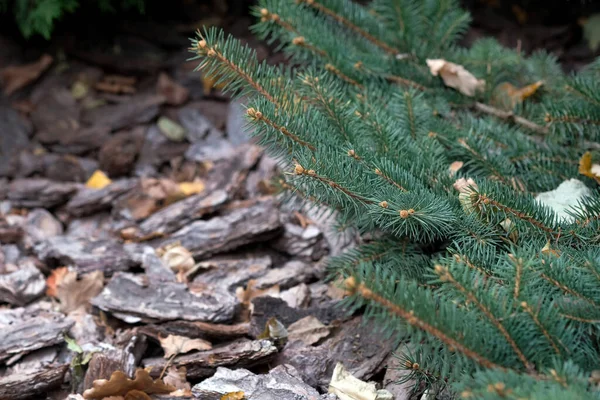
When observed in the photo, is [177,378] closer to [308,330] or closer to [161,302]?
[161,302]

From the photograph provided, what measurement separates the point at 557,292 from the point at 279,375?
0.73 meters

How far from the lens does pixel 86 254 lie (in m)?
2.26

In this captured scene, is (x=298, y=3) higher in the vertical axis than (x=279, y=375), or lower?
higher

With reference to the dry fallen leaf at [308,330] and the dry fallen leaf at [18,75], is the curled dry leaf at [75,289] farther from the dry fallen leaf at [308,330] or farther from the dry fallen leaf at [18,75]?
the dry fallen leaf at [18,75]

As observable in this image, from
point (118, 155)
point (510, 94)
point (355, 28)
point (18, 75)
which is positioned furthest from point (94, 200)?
point (510, 94)

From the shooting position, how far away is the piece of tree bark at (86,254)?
2.21m

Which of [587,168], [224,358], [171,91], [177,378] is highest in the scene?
[587,168]

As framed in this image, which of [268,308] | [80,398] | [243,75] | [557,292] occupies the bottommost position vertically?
[80,398]

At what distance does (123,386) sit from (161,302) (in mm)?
379

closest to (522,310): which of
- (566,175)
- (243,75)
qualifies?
(566,175)

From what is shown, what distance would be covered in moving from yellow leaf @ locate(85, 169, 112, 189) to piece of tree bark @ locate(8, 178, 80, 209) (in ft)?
0.25

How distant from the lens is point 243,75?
5.45 ft

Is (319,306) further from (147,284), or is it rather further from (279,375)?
(147,284)

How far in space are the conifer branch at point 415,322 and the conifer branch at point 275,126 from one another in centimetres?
56
